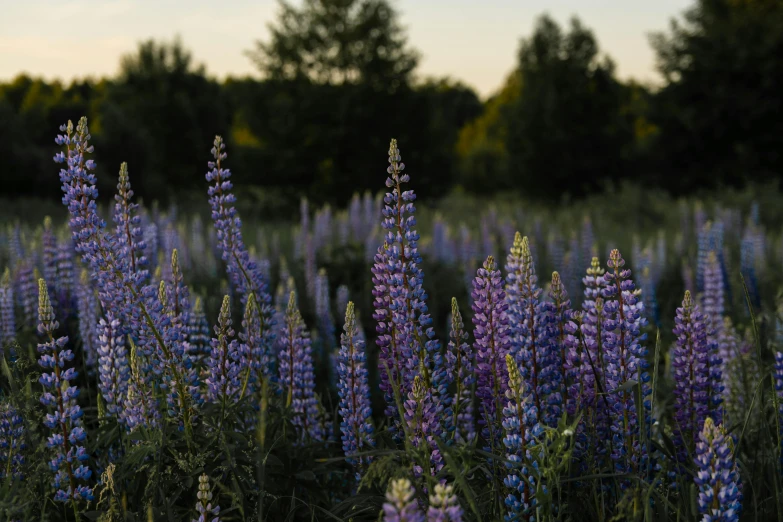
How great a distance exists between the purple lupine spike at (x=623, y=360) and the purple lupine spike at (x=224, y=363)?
1385 millimetres

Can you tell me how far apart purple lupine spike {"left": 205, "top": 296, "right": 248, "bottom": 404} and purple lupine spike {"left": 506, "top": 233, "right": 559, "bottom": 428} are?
106cm

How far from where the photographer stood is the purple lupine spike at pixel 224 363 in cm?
275

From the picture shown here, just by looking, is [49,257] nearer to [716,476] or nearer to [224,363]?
[224,363]

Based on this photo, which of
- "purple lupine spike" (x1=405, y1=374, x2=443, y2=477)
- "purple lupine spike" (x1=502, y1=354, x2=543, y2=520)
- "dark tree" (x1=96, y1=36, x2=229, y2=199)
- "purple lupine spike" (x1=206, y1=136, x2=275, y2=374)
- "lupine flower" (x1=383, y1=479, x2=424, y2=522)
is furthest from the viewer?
"dark tree" (x1=96, y1=36, x2=229, y2=199)

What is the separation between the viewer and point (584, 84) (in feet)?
112

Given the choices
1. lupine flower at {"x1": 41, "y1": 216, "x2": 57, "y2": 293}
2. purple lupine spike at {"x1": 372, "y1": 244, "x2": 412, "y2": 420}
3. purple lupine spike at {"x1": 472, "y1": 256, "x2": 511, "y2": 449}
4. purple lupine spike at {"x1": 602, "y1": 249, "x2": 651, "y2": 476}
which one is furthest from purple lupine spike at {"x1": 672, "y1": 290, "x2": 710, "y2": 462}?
lupine flower at {"x1": 41, "y1": 216, "x2": 57, "y2": 293}

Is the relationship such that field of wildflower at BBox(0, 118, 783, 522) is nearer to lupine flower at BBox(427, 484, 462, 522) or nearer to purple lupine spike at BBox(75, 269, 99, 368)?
lupine flower at BBox(427, 484, 462, 522)

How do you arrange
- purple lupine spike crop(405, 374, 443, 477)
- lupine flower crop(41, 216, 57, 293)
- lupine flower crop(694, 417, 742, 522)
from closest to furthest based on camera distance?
lupine flower crop(694, 417, 742, 522) → purple lupine spike crop(405, 374, 443, 477) → lupine flower crop(41, 216, 57, 293)

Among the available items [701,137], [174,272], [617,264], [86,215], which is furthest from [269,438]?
[701,137]

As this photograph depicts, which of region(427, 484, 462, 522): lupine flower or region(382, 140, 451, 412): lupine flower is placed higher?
region(382, 140, 451, 412): lupine flower

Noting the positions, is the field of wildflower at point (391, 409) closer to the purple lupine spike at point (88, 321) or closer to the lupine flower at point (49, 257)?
the purple lupine spike at point (88, 321)

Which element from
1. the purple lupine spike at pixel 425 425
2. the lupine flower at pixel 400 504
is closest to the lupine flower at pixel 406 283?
the purple lupine spike at pixel 425 425

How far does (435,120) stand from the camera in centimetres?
2853

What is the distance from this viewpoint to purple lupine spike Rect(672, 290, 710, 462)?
283 centimetres
